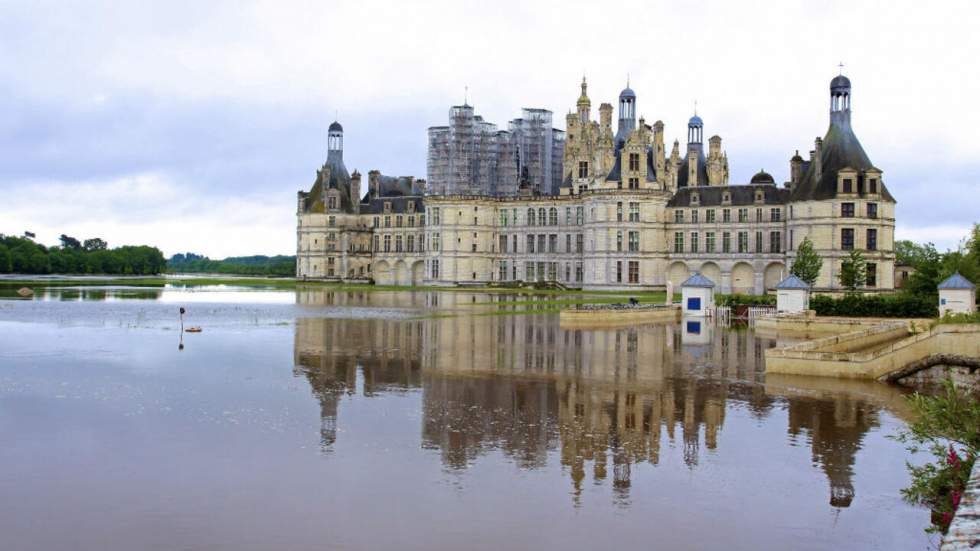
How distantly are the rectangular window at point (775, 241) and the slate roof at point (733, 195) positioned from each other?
9.11 ft

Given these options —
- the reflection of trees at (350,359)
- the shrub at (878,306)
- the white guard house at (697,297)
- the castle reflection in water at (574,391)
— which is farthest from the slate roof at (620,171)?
the reflection of trees at (350,359)

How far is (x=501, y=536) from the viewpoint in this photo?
13.6 meters

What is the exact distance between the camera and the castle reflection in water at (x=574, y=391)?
18.7 meters

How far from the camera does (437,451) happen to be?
18.3 m

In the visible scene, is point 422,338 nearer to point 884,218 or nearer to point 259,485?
point 259,485

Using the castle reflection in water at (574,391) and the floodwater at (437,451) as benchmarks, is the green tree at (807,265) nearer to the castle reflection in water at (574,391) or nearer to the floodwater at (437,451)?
the castle reflection in water at (574,391)

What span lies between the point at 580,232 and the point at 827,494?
78865mm

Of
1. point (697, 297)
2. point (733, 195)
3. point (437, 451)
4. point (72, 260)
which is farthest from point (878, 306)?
point (72, 260)

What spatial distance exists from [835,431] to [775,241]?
6467 cm

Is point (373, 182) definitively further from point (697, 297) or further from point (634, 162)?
point (697, 297)

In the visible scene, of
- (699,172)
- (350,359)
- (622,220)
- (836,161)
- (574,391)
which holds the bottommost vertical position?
(574,391)

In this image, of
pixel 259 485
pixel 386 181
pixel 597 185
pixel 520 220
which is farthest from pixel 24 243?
pixel 259 485

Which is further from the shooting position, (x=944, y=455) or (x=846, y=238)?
(x=846, y=238)

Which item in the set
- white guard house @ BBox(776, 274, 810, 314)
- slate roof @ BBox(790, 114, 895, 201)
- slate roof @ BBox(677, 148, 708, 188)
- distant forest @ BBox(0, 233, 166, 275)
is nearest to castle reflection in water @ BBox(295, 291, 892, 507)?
white guard house @ BBox(776, 274, 810, 314)
